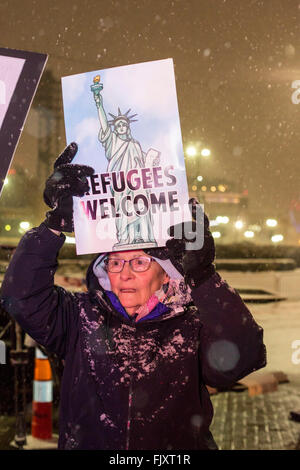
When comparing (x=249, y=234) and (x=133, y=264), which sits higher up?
(x=249, y=234)

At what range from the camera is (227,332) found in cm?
247

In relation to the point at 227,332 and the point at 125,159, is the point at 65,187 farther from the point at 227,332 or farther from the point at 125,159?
the point at 227,332

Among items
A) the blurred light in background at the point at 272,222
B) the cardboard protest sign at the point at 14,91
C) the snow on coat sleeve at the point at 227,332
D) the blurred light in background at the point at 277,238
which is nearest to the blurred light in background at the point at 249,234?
the blurred light in background at the point at 277,238

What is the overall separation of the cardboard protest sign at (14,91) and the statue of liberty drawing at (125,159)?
A: 0.57m

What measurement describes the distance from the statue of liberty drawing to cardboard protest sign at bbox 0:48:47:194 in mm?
572

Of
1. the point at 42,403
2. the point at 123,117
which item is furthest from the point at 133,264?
the point at 42,403

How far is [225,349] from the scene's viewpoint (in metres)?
2.47

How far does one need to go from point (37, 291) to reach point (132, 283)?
383mm

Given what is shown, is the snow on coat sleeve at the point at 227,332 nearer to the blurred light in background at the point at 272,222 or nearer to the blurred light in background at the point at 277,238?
the blurred light in background at the point at 272,222

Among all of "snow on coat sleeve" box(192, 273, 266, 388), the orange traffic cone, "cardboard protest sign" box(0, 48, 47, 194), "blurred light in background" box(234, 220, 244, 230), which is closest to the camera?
"cardboard protest sign" box(0, 48, 47, 194)

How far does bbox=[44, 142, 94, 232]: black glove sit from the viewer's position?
2.54 metres

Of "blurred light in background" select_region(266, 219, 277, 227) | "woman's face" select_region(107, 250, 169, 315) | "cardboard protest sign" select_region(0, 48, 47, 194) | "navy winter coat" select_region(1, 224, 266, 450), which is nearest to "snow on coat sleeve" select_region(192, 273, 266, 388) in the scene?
"navy winter coat" select_region(1, 224, 266, 450)

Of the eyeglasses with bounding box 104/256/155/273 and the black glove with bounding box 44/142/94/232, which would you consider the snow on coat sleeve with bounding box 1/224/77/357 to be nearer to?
the black glove with bounding box 44/142/94/232

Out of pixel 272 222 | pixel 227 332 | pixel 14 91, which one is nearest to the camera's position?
pixel 14 91
